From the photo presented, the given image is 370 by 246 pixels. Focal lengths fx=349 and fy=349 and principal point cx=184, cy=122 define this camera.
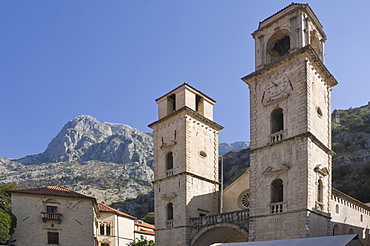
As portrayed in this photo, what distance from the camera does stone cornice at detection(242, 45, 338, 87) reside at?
21.3m

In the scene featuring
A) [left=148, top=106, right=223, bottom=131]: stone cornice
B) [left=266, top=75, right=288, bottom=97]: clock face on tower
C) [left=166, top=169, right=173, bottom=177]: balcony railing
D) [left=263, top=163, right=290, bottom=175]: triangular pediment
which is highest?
[left=266, top=75, right=288, bottom=97]: clock face on tower

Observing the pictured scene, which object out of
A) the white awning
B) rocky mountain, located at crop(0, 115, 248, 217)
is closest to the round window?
the white awning

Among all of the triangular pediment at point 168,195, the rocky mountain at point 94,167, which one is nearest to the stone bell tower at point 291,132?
the triangular pediment at point 168,195

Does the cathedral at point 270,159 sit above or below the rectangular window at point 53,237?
above

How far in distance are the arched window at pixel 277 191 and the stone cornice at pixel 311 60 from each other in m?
7.14

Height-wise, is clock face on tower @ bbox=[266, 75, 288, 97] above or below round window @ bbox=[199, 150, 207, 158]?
above

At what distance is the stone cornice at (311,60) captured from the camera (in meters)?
21.3

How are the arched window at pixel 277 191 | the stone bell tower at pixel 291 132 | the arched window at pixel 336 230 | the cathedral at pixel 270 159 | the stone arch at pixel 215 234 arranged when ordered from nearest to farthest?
the stone bell tower at pixel 291 132
the cathedral at pixel 270 159
the arched window at pixel 277 191
the arched window at pixel 336 230
the stone arch at pixel 215 234

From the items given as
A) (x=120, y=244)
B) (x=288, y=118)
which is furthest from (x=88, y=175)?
(x=288, y=118)

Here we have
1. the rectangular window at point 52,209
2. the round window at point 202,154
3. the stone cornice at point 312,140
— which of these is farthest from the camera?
the rectangular window at point 52,209

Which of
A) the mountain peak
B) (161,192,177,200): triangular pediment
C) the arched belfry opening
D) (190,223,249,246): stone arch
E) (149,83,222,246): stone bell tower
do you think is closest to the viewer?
the arched belfry opening

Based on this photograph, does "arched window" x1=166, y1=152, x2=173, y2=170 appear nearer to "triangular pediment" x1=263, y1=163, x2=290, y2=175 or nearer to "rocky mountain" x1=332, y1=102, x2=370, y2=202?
"triangular pediment" x1=263, y1=163, x2=290, y2=175

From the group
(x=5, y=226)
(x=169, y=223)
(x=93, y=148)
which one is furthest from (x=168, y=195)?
(x=93, y=148)

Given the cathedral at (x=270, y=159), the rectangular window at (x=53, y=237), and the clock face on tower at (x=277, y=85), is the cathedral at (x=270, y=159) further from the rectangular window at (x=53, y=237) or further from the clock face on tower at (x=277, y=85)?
the rectangular window at (x=53, y=237)
